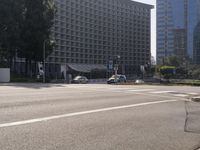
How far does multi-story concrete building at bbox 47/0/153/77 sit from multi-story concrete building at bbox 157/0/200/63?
11475 mm

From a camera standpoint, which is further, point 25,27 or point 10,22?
point 25,27

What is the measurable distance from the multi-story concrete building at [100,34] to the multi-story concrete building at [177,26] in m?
11.5

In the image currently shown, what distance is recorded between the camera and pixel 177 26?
143500 mm

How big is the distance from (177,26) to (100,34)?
139 ft

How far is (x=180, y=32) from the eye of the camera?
145 meters

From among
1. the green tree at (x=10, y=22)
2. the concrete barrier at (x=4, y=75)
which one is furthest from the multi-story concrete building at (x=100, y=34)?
the concrete barrier at (x=4, y=75)

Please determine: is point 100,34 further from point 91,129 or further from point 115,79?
point 91,129

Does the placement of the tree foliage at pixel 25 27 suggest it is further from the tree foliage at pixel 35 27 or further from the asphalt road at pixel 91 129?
the asphalt road at pixel 91 129

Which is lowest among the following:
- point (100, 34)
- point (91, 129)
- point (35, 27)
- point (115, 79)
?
point (91, 129)

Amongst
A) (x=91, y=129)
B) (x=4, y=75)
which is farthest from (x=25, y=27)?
(x=91, y=129)

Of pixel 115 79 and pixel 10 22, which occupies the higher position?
pixel 10 22

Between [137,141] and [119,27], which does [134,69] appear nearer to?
[119,27]

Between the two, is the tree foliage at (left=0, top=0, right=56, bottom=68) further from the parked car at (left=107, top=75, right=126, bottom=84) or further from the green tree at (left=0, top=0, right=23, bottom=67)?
the parked car at (left=107, top=75, right=126, bottom=84)

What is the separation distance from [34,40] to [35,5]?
576cm
